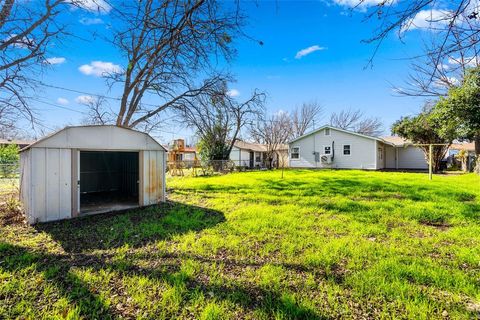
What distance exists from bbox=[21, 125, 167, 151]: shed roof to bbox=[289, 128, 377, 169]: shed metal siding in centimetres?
1742

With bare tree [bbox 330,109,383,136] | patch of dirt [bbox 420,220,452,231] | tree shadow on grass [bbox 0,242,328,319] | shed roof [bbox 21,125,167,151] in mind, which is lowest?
tree shadow on grass [bbox 0,242,328,319]

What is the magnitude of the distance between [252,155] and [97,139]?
88.8 ft

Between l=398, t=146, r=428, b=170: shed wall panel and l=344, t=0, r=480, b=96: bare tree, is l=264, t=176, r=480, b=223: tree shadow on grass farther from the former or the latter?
l=398, t=146, r=428, b=170: shed wall panel

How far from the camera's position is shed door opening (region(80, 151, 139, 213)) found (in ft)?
33.8

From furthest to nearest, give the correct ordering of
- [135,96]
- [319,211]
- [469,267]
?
[135,96] → [319,211] → [469,267]

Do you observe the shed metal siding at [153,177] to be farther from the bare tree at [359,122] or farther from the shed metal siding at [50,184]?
the bare tree at [359,122]

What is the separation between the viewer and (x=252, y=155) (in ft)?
108

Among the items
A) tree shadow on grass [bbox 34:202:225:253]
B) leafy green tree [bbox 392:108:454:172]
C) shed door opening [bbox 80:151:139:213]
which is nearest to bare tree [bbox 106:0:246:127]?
tree shadow on grass [bbox 34:202:225:253]

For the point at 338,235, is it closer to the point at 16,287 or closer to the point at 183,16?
the point at 183,16

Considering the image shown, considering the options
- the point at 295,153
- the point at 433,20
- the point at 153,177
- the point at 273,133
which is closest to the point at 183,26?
the point at 433,20

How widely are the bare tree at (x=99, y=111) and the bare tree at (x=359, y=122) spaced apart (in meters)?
32.1

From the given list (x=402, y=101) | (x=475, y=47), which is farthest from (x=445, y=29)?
(x=402, y=101)

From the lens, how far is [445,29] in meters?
2.34

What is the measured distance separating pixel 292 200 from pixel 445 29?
600 cm
